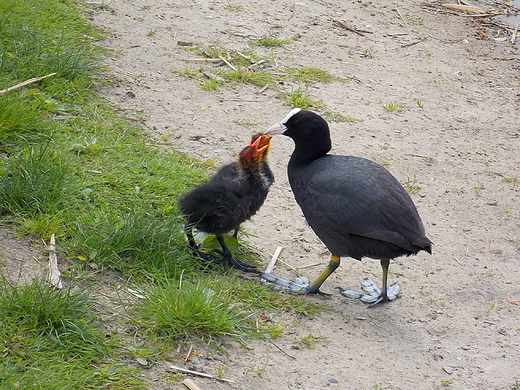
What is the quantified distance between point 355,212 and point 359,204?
57 millimetres

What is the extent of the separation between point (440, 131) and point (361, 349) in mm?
3588

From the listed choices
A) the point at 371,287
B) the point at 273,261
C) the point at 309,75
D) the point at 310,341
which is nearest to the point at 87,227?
the point at 273,261

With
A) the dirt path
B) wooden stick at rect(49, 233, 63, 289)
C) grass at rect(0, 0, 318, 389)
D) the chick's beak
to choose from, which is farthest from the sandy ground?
wooden stick at rect(49, 233, 63, 289)

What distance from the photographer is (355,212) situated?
4426 millimetres

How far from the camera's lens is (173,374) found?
3.43 m

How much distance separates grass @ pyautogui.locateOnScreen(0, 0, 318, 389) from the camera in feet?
11.0

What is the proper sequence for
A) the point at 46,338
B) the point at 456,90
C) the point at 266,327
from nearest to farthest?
the point at 46,338 → the point at 266,327 → the point at 456,90

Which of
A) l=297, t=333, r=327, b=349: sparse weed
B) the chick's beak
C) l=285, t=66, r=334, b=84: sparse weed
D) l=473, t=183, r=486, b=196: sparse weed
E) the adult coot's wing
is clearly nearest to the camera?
l=297, t=333, r=327, b=349: sparse weed

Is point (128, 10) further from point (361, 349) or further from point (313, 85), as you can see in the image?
point (361, 349)

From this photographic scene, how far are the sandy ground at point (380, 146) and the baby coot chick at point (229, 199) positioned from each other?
0.46 m

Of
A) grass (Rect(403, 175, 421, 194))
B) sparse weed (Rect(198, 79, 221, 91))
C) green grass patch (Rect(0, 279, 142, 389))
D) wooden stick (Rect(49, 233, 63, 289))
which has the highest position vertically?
green grass patch (Rect(0, 279, 142, 389))

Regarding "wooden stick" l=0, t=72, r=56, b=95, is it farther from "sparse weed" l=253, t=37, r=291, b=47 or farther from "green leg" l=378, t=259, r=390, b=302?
"green leg" l=378, t=259, r=390, b=302

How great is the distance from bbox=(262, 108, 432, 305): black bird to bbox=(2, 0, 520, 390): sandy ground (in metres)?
0.32

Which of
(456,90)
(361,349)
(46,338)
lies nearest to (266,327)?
(361,349)
